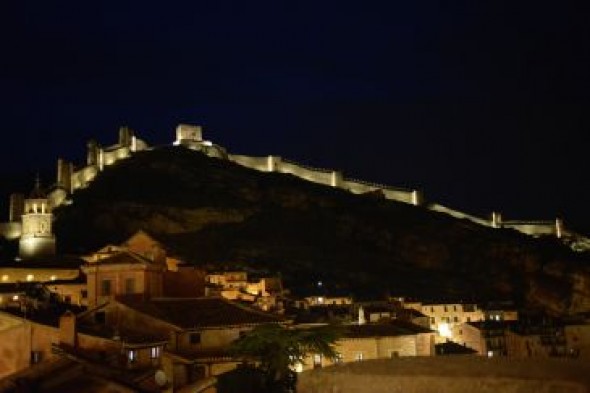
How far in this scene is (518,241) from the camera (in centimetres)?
12419

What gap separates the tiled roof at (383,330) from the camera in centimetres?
4162

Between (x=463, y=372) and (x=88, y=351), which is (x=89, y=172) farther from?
(x=463, y=372)

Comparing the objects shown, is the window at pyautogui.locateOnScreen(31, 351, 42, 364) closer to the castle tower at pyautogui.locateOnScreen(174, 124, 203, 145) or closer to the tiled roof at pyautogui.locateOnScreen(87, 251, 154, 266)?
the tiled roof at pyautogui.locateOnScreen(87, 251, 154, 266)

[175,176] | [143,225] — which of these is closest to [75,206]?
[143,225]

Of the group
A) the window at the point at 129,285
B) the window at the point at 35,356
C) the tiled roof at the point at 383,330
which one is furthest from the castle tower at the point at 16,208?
the window at the point at 35,356

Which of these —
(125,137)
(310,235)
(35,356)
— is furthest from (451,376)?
(125,137)

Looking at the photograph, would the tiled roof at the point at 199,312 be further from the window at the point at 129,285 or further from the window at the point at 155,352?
the window at the point at 129,285

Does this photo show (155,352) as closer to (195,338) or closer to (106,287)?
(195,338)

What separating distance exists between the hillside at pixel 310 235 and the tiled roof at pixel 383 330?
131ft

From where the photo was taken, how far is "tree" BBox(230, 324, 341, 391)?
27.2m

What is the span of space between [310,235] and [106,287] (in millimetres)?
75486

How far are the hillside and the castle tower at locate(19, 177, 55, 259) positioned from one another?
9.83ft

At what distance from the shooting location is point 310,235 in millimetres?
117750

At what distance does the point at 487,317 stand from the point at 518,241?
42.2m
